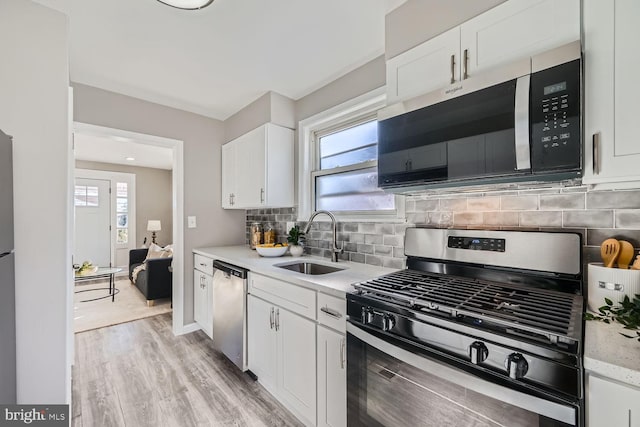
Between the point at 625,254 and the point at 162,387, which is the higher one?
the point at 625,254

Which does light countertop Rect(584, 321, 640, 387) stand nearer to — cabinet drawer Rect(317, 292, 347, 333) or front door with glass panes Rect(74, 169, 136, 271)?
cabinet drawer Rect(317, 292, 347, 333)

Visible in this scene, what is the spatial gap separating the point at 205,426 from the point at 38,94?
206cm

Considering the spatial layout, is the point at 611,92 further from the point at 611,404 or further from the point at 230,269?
the point at 230,269

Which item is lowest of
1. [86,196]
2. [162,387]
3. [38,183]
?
[162,387]

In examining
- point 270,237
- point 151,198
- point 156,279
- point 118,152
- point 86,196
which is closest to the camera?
point 270,237

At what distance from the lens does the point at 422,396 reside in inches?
38.7

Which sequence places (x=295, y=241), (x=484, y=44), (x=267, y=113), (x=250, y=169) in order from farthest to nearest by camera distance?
(x=250, y=169)
(x=267, y=113)
(x=295, y=241)
(x=484, y=44)

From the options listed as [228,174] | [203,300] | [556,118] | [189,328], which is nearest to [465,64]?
[556,118]

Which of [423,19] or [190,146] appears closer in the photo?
[423,19]

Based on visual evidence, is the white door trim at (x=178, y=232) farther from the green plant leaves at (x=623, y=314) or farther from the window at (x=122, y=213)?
the window at (x=122, y=213)

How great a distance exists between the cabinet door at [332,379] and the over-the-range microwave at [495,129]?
87cm

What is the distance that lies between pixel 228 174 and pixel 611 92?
3027 millimetres

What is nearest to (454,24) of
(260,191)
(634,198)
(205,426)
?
(634,198)

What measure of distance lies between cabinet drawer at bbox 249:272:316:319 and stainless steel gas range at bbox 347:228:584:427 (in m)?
0.34
